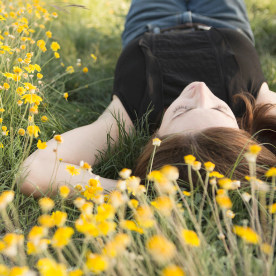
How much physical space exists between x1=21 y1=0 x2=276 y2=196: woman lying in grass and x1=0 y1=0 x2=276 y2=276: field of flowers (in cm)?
9

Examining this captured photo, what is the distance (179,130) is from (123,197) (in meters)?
0.70

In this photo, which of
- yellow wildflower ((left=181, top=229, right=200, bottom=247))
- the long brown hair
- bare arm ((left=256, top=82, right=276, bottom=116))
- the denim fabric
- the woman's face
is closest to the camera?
yellow wildflower ((left=181, top=229, right=200, bottom=247))

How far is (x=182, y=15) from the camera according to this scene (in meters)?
2.68

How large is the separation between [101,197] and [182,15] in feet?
6.50

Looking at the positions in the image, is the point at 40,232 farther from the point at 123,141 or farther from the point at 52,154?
the point at 123,141

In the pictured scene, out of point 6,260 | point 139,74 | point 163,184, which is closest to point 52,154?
point 6,260

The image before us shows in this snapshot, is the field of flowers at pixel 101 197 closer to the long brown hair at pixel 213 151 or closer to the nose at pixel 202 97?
the long brown hair at pixel 213 151

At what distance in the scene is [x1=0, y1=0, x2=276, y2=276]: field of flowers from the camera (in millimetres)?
917

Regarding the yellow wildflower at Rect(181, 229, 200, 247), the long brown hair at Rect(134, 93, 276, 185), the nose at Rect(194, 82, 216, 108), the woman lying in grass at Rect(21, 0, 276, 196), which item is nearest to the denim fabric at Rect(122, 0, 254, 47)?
the woman lying in grass at Rect(21, 0, 276, 196)

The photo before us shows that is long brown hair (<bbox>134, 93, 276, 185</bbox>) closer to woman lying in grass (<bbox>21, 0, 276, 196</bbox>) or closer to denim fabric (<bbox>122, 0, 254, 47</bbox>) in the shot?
woman lying in grass (<bbox>21, 0, 276, 196</bbox>)

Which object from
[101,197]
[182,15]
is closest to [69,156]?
[101,197]

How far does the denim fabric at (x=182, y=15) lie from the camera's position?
2.66 m

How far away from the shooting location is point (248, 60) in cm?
228

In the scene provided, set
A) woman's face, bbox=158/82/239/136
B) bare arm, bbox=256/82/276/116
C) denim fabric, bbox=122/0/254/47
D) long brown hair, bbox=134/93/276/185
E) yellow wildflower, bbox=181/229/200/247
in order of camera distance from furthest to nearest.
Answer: denim fabric, bbox=122/0/254/47 < bare arm, bbox=256/82/276/116 < woman's face, bbox=158/82/239/136 < long brown hair, bbox=134/93/276/185 < yellow wildflower, bbox=181/229/200/247
